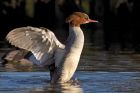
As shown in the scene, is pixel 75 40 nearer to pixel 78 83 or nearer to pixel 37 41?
pixel 37 41

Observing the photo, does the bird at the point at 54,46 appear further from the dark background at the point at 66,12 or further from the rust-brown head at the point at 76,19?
the dark background at the point at 66,12

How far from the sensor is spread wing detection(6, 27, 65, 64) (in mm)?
14141

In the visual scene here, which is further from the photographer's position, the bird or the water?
the bird

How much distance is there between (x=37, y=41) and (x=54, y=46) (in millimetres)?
339

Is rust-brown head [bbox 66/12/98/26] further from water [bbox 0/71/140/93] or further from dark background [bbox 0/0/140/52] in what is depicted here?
dark background [bbox 0/0/140/52]

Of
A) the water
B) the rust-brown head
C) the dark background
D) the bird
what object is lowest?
the dark background

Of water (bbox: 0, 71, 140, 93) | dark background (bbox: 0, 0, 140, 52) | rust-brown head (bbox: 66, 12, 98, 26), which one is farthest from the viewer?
dark background (bbox: 0, 0, 140, 52)

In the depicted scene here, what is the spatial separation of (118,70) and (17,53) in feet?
14.3

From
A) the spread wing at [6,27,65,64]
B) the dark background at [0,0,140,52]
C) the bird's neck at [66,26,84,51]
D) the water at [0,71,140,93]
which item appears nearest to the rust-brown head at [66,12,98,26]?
the bird's neck at [66,26,84,51]

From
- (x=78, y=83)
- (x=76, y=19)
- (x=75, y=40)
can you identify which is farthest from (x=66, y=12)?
(x=75, y=40)

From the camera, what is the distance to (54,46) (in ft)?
47.2

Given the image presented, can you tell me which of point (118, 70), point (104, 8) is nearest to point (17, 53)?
point (118, 70)

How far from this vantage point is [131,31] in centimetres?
3672

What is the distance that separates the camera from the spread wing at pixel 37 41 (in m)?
14.1
